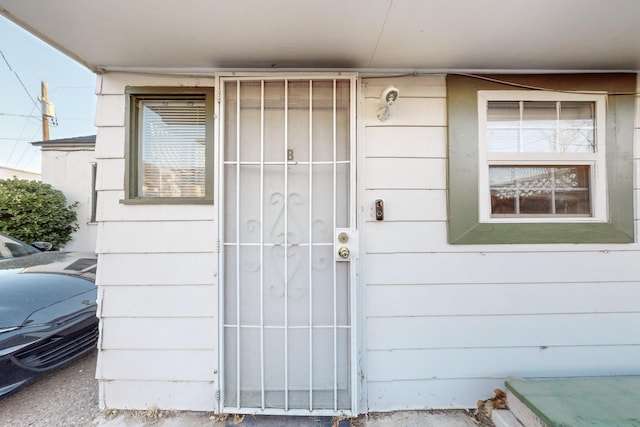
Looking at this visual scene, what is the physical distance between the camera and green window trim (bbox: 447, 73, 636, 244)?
164cm

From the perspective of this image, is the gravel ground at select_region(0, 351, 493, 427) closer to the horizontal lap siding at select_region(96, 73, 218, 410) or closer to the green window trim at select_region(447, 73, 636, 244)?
the horizontal lap siding at select_region(96, 73, 218, 410)

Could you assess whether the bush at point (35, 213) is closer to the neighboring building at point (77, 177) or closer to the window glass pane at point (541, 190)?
the neighboring building at point (77, 177)

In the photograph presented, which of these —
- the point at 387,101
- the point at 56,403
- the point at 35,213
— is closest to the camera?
the point at 387,101

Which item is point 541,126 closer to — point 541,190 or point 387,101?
point 541,190

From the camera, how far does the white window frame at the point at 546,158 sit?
1.67m

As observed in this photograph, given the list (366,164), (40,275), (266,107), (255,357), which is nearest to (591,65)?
(366,164)

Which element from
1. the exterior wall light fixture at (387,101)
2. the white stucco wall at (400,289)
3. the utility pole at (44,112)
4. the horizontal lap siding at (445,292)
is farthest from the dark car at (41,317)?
the utility pole at (44,112)

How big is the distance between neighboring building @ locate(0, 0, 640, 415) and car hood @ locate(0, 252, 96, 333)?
68 cm

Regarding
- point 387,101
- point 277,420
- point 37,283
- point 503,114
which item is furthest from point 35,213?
point 503,114

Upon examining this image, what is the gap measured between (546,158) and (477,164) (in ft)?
1.61

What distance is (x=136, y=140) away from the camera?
5.57 feet

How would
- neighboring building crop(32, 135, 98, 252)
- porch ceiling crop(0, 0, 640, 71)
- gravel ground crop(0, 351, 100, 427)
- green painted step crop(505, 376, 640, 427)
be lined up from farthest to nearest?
neighboring building crop(32, 135, 98, 252) < gravel ground crop(0, 351, 100, 427) < green painted step crop(505, 376, 640, 427) < porch ceiling crop(0, 0, 640, 71)

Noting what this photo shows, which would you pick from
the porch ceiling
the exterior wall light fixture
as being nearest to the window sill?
the porch ceiling

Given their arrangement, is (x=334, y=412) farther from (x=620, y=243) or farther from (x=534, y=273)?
(x=620, y=243)
